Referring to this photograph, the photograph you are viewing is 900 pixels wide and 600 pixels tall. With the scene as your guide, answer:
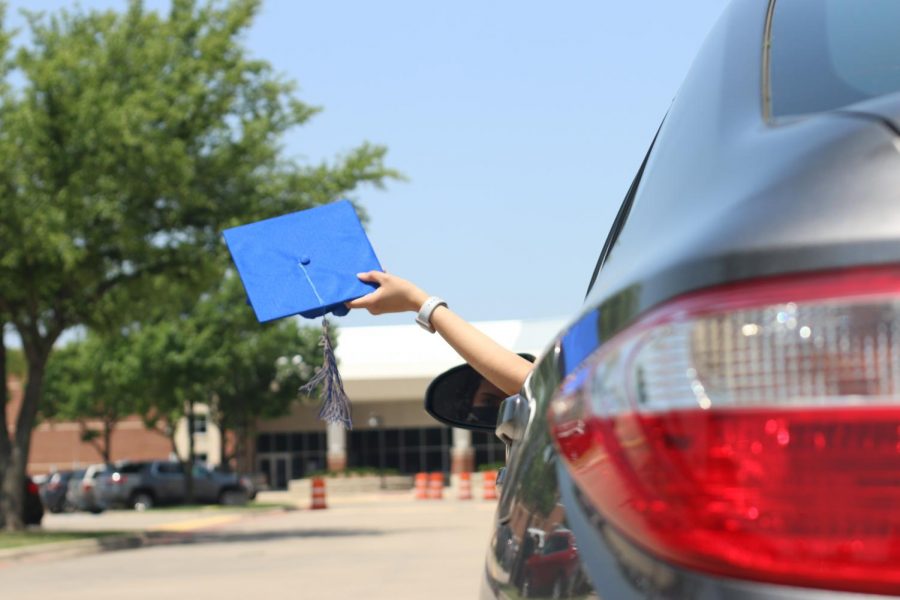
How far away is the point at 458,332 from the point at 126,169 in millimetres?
Result: 20724

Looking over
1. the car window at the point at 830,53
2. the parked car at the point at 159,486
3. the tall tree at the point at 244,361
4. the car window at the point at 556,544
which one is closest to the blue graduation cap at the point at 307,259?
the car window at the point at 830,53

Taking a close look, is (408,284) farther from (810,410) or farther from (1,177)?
(1,177)

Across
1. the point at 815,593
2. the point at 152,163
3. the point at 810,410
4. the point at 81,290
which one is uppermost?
the point at 152,163

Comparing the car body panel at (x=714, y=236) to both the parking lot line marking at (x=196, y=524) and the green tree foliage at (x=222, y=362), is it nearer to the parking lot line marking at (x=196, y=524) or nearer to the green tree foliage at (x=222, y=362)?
the parking lot line marking at (x=196, y=524)

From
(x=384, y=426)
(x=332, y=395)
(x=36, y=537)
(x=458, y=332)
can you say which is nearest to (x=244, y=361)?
(x=384, y=426)

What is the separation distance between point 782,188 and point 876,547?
30 centimetres

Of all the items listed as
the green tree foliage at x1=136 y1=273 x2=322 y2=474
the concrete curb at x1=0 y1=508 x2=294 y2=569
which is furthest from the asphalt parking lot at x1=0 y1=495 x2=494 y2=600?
the green tree foliage at x1=136 y1=273 x2=322 y2=474

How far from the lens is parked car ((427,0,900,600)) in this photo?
3.68ft

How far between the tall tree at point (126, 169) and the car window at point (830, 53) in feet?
68.4

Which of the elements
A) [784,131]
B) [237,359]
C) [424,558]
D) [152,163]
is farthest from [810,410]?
[237,359]

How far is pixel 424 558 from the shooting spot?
16953mm

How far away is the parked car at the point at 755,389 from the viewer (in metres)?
1.12

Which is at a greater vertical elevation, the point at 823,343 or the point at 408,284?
the point at 408,284

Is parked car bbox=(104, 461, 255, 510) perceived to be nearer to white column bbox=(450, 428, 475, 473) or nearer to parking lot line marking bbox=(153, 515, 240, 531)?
parking lot line marking bbox=(153, 515, 240, 531)
